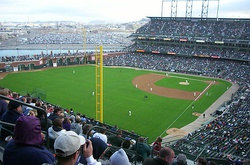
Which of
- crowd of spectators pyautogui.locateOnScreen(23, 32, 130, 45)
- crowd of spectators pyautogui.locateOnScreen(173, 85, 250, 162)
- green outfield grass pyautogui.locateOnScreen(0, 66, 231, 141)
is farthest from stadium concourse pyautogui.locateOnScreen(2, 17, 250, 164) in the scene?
crowd of spectators pyautogui.locateOnScreen(23, 32, 130, 45)

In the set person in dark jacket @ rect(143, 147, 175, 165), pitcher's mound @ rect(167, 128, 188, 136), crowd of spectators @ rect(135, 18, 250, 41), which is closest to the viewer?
person in dark jacket @ rect(143, 147, 175, 165)

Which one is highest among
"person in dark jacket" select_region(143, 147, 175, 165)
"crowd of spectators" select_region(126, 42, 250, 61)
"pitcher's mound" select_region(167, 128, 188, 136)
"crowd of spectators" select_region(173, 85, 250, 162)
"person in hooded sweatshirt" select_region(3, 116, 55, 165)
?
"person in hooded sweatshirt" select_region(3, 116, 55, 165)

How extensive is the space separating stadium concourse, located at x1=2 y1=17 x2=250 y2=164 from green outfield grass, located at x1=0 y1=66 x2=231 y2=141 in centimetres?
223

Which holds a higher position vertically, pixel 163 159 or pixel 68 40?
pixel 163 159

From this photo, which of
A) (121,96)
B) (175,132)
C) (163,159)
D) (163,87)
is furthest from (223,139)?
(163,87)

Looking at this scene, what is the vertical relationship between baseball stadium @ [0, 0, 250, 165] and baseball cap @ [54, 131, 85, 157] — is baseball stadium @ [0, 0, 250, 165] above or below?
below

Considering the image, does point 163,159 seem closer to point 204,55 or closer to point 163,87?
point 163,87

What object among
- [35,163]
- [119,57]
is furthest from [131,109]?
[119,57]

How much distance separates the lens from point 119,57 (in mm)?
67062

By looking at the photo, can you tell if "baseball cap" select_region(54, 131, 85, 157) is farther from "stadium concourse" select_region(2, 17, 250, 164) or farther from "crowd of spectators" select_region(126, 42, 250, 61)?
"crowd of spectators" select_region(126, 42, 250, 61)

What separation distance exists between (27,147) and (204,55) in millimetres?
59828

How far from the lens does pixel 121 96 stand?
3619 cm

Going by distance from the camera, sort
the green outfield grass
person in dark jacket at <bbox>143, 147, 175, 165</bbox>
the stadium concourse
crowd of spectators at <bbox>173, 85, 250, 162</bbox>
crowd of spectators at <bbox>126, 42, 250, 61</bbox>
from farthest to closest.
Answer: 1. crowd of spectators at <bbox>126, 42, 250, 61</bbox>
2. the stadium concourse
3. the green outfield grass
4. crowd of spectators at <bbox>173, 85, 250, 162</bbox>
5. person in dark jacket at <bbox>143, 147, 175, 165</bbox>

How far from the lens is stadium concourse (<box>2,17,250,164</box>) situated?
1118 inches
